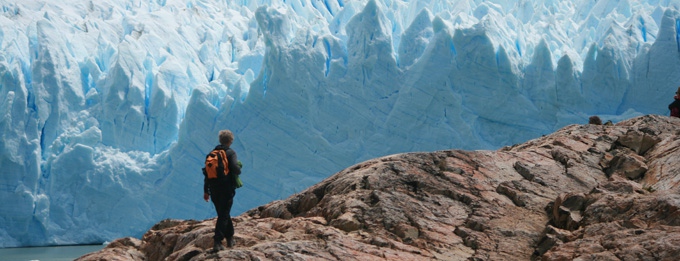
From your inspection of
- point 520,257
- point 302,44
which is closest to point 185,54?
point 302,44

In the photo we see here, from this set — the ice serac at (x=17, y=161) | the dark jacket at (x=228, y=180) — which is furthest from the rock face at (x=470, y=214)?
the ice serac at (x=17, y=161)

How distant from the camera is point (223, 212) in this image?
3895 mm

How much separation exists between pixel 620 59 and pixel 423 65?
4078 mm

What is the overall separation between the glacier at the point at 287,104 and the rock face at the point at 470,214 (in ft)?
34.6

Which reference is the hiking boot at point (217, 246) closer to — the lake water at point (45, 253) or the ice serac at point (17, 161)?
the lake water at point (45, 253)

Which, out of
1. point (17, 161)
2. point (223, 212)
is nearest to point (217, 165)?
point (223, 212)

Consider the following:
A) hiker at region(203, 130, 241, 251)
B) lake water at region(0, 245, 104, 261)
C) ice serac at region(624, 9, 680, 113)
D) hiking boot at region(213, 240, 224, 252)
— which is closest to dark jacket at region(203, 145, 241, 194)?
hiker at region(203, 130, 241, 251)

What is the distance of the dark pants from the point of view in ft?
12.6

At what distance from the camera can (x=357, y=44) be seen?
1691 centimetres

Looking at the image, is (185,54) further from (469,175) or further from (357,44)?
(469,175)

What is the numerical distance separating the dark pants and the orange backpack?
78 millimetres

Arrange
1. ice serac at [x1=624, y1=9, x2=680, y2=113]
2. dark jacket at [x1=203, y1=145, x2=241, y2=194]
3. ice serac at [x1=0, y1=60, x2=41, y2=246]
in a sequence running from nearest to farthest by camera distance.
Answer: dark jacket at [x1=203, y1=145, x2=241, y2=194], ice serac at [x1=624, y1=9, x2=680, y2=113], ice serac at [x1=0, y1=60, x2=41, y2=246]

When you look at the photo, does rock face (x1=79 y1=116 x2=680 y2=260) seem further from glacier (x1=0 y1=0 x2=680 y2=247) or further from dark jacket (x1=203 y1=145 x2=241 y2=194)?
glacier (x1=0 y1=0 x2=680 y2=247)

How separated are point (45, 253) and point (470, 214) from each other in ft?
41.9
